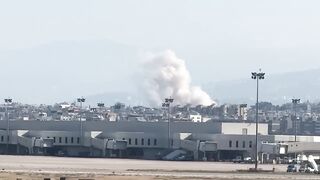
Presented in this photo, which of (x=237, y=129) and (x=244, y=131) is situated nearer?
(x=244, y=131)

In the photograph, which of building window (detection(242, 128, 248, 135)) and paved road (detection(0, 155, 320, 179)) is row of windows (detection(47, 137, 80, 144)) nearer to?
building window (detection(242, 128, 248, 135))

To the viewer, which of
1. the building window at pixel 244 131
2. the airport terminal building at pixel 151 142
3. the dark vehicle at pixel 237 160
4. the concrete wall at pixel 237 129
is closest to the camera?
the dark vehicle at pixel 237 160

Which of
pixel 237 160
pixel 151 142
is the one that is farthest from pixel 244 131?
pixel 237 160

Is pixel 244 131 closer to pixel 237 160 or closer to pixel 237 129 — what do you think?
pixel 237 129

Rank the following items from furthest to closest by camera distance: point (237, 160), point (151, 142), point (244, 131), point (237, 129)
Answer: point (237, 129)
point (244, 131)
point (151, 142)
point (237, 160)

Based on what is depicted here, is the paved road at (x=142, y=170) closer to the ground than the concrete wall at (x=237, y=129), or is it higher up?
closer to the ground

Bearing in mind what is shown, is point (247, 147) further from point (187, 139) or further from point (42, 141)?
point (42, 141)

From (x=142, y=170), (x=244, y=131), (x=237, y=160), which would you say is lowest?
(x=237, y=160)

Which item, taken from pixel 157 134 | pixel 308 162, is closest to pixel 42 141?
pixel 157 134

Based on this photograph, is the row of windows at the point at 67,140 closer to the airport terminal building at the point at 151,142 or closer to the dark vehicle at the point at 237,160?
the airport terminal building at the point at 151,142

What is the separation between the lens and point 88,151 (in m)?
195

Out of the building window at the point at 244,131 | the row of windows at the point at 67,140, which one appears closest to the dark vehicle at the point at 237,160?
the building window at the point at 244,131

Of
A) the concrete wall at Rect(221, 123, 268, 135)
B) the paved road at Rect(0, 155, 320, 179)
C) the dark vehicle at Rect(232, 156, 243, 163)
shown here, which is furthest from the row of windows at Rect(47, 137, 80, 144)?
the paved road at Rect(0, 155, 320, 179)

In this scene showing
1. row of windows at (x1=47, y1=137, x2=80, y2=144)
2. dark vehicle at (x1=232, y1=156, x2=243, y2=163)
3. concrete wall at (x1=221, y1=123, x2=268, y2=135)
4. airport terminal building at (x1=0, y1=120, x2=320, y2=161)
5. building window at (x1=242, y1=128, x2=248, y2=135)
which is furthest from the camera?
concrete wall at (x1=221, y1=123, x2=268, y2=135)
